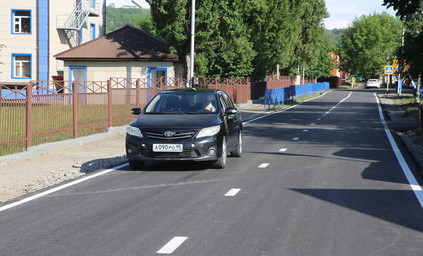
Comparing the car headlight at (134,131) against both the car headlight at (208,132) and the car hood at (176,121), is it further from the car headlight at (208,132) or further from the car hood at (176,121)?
the car headlight at (208,132)

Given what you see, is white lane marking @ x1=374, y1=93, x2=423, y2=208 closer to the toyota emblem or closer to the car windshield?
the car windshield

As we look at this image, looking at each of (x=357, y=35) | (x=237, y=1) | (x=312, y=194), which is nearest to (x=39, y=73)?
(x=237, y=1)

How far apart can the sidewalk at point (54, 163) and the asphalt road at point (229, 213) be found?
750 millimetres

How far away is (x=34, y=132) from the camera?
44.6 feet

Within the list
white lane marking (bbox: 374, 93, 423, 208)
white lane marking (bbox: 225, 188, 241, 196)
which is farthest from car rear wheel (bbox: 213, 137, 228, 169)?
white lane marking (bbox: 374, 93, 423, 208)

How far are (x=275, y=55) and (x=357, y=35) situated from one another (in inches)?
2931

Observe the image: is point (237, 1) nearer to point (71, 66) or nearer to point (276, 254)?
point (71, 66)

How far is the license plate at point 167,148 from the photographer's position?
10664mm

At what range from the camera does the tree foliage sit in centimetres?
3697

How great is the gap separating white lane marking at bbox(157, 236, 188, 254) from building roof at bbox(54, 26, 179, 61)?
118 feet

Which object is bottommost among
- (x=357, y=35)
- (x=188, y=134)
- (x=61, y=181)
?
(x=61, y=181)

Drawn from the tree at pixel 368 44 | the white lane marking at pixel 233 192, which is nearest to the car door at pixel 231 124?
the white lane marking at pixel 233 192

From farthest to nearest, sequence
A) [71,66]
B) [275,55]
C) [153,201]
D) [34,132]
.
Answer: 1. [275,55]
2. [71,66]
3. [34,132]
4. [153,201]

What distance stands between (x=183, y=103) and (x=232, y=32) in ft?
88.9
